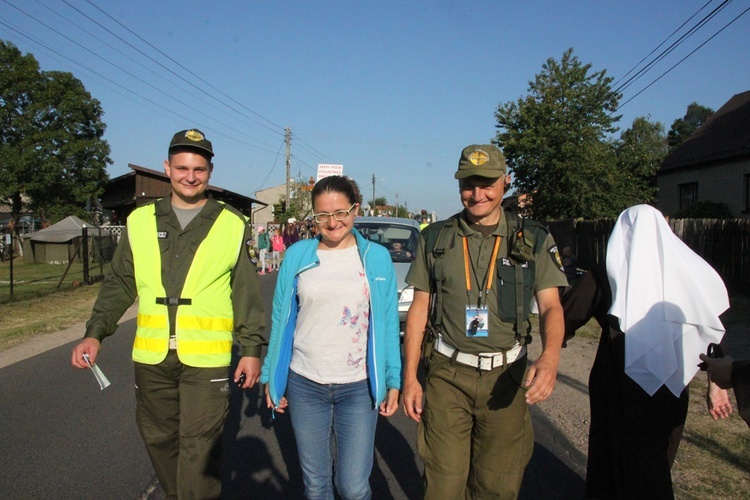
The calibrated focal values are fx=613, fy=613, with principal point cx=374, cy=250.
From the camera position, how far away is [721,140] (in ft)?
75.1

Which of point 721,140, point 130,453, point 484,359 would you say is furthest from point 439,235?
point 721,140

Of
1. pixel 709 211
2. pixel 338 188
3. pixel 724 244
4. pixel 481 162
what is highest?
pixel 709 211

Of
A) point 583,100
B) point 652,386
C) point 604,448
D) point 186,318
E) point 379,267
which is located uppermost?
point 583,100

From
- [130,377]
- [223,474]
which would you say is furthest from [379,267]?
[130,377]

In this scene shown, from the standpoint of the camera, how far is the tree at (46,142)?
35625 millimetres

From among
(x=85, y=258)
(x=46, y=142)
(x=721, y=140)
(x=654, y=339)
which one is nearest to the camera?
(x=654, y=339)

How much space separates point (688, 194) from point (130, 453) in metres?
24.4

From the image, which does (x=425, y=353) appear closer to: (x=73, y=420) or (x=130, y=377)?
(x=73, y=420)

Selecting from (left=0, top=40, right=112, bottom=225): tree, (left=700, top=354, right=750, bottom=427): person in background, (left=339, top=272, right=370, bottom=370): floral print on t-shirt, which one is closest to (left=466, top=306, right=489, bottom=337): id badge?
(left=339, top=272, right=370, bottom=370): floral print on t-shirt

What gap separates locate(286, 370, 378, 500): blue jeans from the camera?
3.06 m

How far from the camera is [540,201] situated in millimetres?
23625

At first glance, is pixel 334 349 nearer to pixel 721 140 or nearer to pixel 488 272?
pixel 488 272

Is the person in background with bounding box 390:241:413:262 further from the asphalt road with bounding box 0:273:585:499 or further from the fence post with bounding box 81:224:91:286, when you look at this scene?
the fence post with bounding box 81:224:91:286

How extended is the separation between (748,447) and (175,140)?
15.1ft
